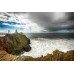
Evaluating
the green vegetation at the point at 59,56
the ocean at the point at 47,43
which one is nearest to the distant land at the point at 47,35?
the ocean at the point at 47,43

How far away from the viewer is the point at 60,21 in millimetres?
2982

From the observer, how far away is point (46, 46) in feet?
9.80

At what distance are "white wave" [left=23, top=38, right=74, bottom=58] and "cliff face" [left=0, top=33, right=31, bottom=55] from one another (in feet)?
0.28

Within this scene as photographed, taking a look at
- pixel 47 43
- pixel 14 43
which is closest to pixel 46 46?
pixel 47 43

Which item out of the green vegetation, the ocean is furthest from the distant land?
the green vegetation

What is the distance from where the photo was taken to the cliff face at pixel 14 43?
9.84 feet

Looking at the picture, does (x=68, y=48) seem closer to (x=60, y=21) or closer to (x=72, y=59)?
(x=72, y=59)

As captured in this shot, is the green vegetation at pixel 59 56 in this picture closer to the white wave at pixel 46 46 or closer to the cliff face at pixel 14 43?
the white wave at pixel 46 46

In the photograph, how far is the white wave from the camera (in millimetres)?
2971

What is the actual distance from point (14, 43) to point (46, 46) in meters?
0.45

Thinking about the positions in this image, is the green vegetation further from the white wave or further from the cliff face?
the cliff face

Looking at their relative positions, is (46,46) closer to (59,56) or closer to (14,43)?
(59,56)
